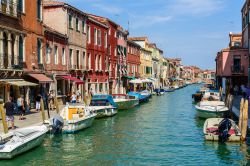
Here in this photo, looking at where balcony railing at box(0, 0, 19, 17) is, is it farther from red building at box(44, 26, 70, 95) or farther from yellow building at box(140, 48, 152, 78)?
yellow building at box(140, 48, 152, 78)

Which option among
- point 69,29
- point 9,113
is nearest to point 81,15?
point 69,29

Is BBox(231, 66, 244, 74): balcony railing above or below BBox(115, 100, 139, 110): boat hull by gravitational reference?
above

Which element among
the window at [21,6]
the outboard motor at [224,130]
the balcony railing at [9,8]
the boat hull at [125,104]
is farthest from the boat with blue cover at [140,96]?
the outboard motor at [224,130]

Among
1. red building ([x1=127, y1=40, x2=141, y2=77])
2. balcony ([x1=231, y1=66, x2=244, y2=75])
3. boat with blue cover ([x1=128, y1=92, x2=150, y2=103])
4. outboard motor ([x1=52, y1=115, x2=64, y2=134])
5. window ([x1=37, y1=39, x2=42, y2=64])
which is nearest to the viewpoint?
outboard motor ([x1=52, y1=115, x2=64, y2=134])

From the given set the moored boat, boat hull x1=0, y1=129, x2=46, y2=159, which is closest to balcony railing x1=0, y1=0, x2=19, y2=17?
boat hull x1=0, y1=129, x2=46, y2=159

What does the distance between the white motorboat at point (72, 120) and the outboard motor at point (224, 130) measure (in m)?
6.96

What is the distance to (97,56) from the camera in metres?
41.2

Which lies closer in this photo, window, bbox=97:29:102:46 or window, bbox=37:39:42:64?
window, bbox=37:39:42:64

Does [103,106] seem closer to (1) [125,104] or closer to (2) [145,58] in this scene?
(1) [125,104]

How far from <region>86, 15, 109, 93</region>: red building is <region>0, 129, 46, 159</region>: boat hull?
22781 millimetres

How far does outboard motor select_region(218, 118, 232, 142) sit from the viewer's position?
16906 millimetres

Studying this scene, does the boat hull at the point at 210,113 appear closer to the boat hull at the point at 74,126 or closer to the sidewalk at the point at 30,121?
the boat hull at the point at 74,126

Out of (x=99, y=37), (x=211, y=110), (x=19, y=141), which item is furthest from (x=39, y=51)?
(x=99, y=37)

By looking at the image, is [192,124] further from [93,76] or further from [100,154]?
[93,76]
